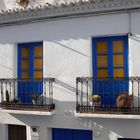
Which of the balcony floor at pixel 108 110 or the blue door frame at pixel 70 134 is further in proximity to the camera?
the blue door frame at pixel 70 134

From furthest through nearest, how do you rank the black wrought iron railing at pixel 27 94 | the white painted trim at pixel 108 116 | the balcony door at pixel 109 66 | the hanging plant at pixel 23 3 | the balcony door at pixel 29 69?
the hanging plant at pixel 23 3 → the balcony door at pixel 29 69 → the black wrought iron railing at pixel 27 94 → the balcony door at pixel 109 66 → the white painted trim at pixel 108 116

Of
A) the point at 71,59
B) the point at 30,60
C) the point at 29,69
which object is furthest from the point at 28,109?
the point at 71,59

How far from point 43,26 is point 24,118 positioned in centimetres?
359

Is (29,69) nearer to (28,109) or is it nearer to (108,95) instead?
(28,109)

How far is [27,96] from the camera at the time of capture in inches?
452

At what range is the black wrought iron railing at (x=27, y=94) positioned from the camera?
34.9 feet

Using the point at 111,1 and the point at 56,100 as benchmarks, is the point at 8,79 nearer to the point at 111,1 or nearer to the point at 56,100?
the point at 56,100

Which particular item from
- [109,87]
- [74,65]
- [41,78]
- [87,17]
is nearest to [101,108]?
[109,87]

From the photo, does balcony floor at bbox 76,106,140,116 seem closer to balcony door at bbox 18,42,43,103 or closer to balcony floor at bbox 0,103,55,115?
balcony floor at bbox 0,103,55,115

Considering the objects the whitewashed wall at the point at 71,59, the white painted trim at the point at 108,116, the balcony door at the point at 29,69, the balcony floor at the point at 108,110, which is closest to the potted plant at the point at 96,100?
the balcony floor at the point at 108,110

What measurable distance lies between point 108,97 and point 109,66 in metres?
1.08

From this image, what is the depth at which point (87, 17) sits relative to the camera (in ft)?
33.6

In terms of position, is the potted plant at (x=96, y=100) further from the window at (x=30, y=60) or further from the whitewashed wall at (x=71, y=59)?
the window at (x=30, y=60)

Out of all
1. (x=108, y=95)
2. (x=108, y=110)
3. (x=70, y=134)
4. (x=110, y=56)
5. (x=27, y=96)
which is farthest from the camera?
(x=27, y=96)
